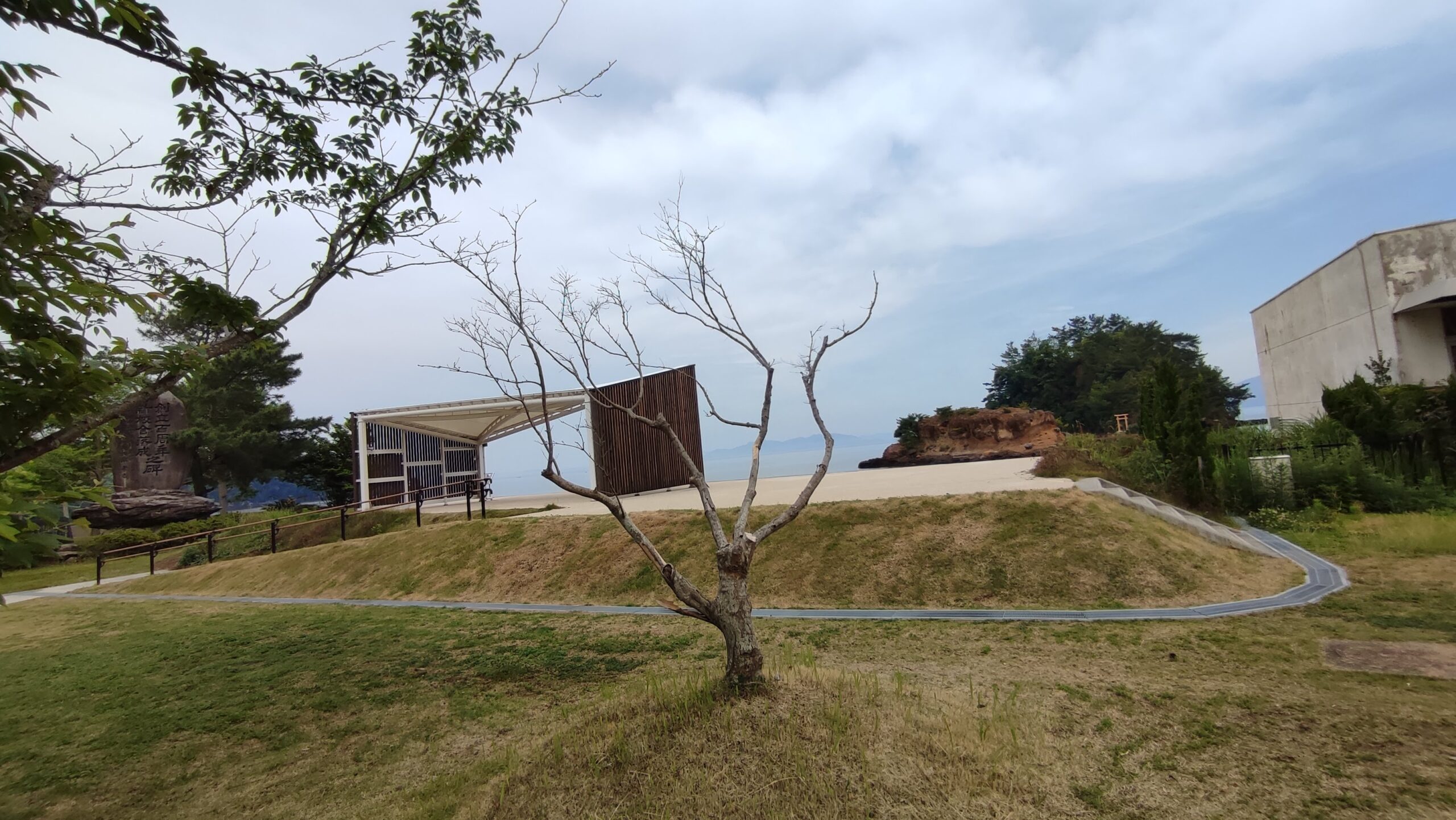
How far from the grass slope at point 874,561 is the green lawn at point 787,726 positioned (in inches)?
41.3

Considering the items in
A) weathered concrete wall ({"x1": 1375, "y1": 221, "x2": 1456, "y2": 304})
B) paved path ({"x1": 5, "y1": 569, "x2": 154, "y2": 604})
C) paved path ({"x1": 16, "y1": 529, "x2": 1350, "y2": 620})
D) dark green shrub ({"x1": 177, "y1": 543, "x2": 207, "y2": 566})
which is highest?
weathered concrete wall ({"x1": 1375, "y1": 221, "x2": 1456, "y2": 304})

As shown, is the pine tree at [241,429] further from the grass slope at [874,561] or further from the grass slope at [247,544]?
the grass slope at [874,561]

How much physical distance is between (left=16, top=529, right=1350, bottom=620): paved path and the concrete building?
13505 millimetres

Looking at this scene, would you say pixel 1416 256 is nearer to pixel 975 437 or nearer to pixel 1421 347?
pixel 1421 347

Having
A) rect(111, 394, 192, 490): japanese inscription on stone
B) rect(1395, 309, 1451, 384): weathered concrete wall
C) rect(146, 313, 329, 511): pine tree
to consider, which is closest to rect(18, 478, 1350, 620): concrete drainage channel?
rect(1395, 309, 1451, 384): weathered concrete wall

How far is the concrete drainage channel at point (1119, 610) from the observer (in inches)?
262

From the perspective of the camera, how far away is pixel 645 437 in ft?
60.3

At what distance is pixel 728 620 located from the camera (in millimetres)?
4027

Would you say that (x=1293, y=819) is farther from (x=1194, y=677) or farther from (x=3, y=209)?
(x=3, y=209)

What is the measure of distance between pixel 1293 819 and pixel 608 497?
3555 mm

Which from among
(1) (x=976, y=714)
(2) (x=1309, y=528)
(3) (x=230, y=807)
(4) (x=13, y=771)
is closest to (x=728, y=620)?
(1) (x=976, y=714)

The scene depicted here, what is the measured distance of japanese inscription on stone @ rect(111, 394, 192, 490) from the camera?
2369cm

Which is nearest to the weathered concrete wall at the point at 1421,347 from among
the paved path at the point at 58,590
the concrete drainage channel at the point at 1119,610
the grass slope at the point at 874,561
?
the concrete drainage channel at the point at 1119,610

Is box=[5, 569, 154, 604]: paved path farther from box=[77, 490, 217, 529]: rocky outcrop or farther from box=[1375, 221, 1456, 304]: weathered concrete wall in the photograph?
box=[1375, 221, 1456, 304]: weathered concrete wall
